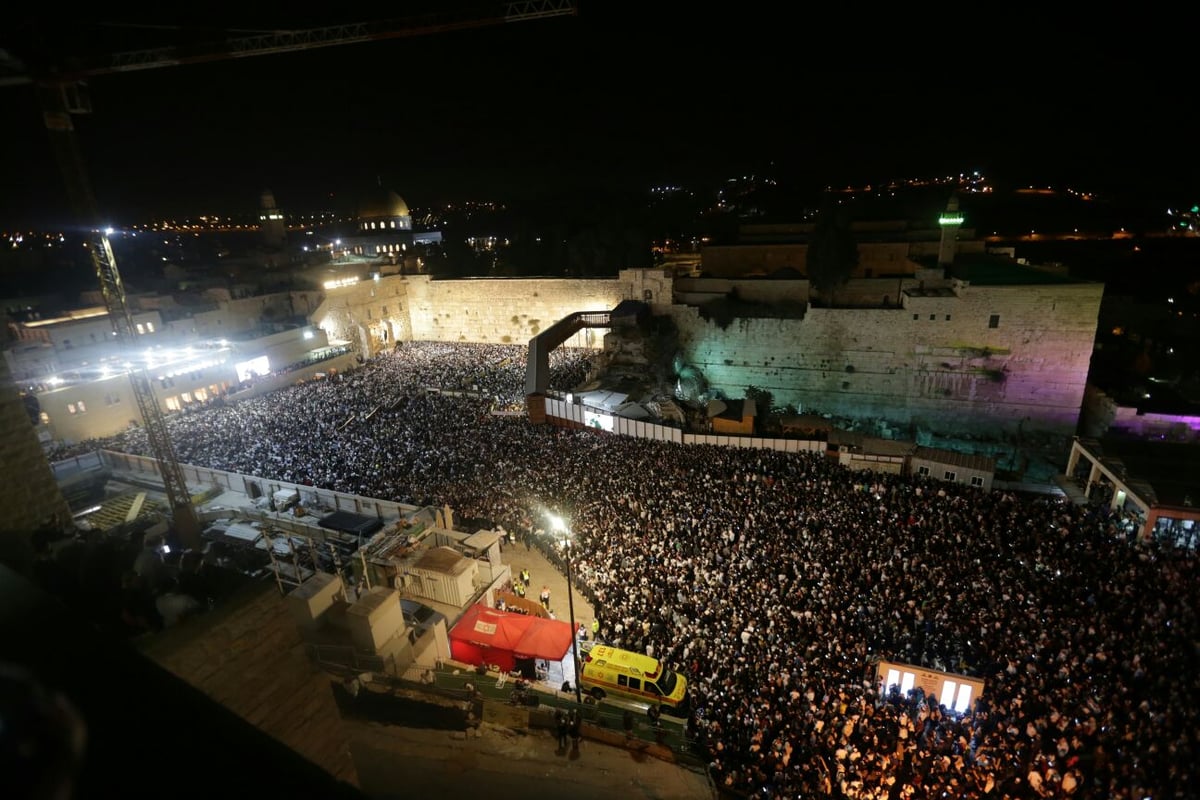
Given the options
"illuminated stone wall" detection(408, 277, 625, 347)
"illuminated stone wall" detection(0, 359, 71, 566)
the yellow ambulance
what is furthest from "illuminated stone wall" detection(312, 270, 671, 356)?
"illuminated stone wall" detection(0, 359, 71, 566)

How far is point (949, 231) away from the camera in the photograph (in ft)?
79.1

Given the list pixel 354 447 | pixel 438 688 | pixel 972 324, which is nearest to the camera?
pixel 438 688

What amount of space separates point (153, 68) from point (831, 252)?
25.3 m

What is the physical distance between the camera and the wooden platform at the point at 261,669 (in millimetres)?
4109

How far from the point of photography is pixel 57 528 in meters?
7.64

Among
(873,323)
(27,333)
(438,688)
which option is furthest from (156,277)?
(873,323)

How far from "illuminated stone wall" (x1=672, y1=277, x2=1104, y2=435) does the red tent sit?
685 inches

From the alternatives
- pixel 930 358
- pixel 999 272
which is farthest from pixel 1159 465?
pixel 999 272

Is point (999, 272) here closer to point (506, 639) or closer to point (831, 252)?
point (831, 252)

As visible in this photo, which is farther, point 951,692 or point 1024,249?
point 1024,249

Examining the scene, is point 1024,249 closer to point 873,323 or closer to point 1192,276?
point 1192,276

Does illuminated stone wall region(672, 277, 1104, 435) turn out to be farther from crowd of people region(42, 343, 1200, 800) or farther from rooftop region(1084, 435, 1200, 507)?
crowd of people region(42, 343, 1200, 800)

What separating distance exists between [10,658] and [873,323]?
24834mm

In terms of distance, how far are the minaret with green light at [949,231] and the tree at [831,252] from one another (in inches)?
141
